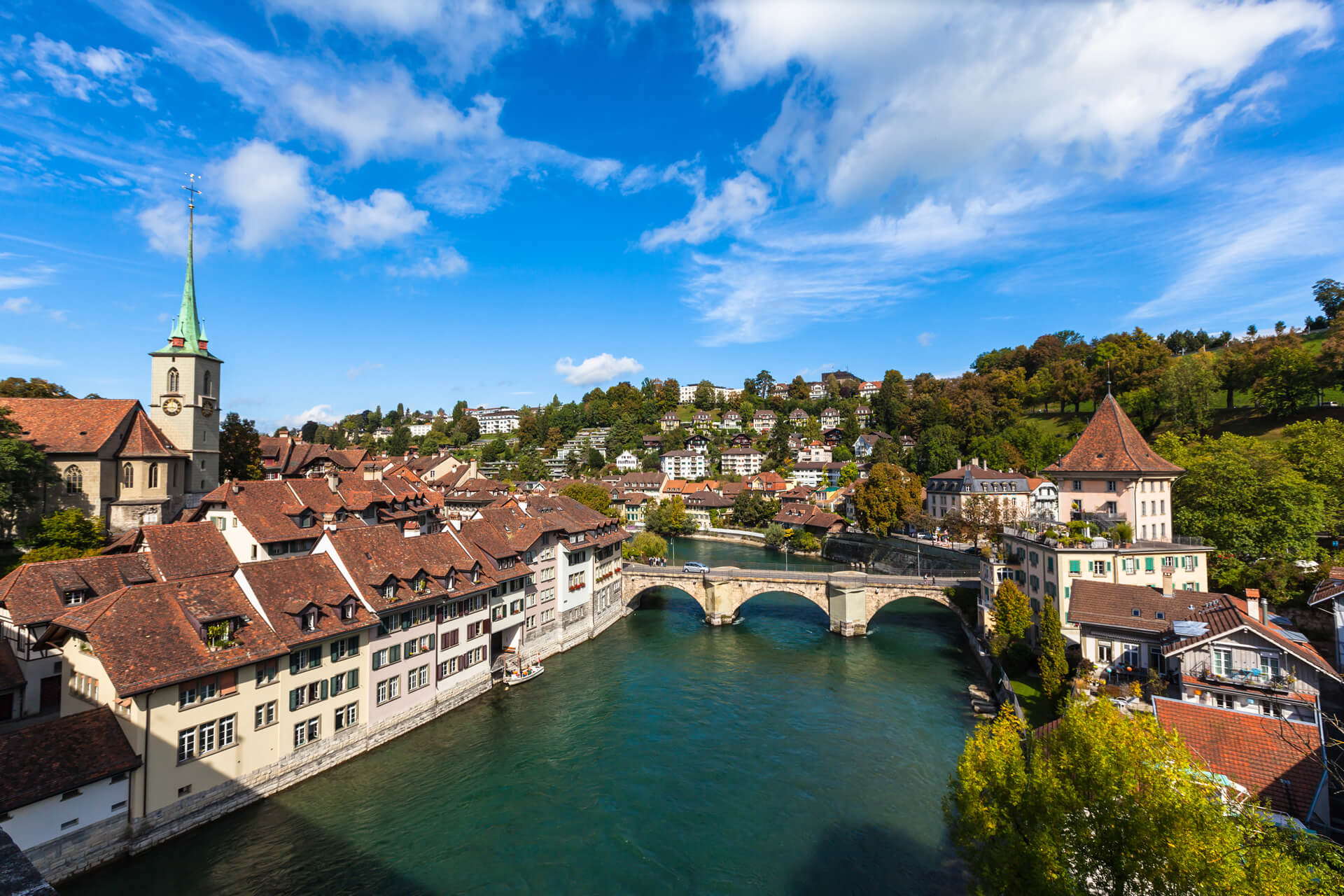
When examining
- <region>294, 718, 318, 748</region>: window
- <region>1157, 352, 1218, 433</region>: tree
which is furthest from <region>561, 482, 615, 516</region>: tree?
<region>1157, 352, 1218, 433</region>: tree

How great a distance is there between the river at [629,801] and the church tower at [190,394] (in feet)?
106

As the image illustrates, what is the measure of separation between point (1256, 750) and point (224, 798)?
125 feet

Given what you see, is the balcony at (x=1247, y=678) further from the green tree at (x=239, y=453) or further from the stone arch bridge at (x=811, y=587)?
the green tree at (x=239, y=453)

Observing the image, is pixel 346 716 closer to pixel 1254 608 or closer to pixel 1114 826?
pixel 1114 826

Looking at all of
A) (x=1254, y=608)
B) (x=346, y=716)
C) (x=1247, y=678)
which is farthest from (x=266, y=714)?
(x=1254, y=608)

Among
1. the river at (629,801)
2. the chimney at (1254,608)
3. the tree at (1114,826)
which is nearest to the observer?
the tree at (1114,826)

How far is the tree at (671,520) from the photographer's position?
10431 centimetres

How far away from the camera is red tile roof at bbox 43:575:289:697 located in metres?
23.1

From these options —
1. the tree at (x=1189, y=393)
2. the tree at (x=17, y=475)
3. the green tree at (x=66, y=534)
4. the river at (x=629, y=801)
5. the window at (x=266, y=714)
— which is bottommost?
the river at (x=629, y=801)

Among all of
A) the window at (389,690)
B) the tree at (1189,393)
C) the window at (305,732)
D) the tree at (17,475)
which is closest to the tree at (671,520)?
the tree at (1189,393)

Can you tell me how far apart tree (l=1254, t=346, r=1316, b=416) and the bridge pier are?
55273 mm

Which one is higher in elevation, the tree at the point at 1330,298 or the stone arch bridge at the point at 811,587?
the tree at the point at 1330,298

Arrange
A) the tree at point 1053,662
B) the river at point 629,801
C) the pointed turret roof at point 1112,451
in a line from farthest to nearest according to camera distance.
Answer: the pointed turret roof at point 1112,451, the tree at point 1053,662, the river at point 629,801

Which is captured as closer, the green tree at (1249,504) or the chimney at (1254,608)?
the chimney at (1254,608)
